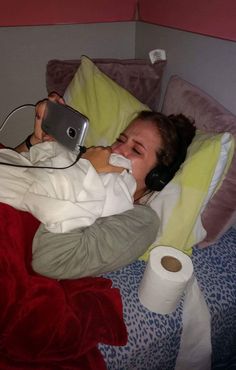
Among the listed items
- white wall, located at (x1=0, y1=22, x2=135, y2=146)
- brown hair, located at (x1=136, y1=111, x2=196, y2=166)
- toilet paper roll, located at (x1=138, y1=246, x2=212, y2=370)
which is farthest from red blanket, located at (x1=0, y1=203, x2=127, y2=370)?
white wall, located at (x1=0, y1=22, x2=135, y2=146)

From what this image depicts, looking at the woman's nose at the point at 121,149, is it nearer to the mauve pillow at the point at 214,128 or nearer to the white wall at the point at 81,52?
the mauve pillow at the point at 214,128

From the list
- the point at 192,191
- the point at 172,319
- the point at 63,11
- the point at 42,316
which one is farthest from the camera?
the point at 63,11

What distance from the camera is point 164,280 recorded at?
78cm

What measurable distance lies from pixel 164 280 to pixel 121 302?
143 mm

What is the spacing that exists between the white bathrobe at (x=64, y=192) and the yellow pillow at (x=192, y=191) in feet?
0.52

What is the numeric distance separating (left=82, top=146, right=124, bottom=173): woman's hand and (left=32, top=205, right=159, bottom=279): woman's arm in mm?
144

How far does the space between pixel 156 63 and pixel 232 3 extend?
1.39ft

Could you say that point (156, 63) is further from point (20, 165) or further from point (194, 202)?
point (20, 165)

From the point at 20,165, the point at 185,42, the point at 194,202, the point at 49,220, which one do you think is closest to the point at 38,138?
the point at 20,165

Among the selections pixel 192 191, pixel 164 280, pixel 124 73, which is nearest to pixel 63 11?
pixel 124 73

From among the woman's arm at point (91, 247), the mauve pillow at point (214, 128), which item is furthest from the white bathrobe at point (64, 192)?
the mauve pillow at point (214, 128)

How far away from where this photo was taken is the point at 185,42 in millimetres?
1203

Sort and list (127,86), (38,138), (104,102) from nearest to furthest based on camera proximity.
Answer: (38,138) < (104,102) < (127,86)

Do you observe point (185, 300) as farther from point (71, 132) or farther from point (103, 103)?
point (103, 103)
